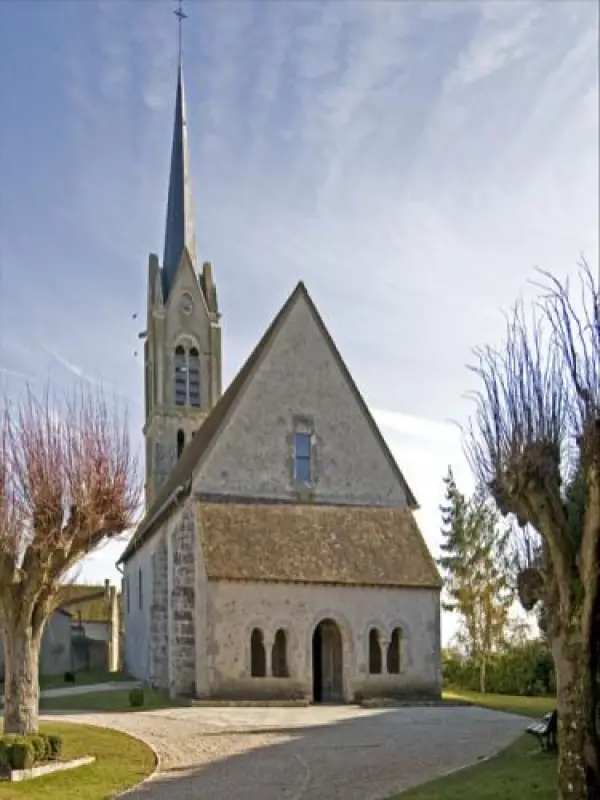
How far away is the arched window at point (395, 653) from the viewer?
Result: 33844mm

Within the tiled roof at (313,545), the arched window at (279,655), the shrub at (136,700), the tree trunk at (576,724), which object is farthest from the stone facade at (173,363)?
the tree trunk at (576,724)

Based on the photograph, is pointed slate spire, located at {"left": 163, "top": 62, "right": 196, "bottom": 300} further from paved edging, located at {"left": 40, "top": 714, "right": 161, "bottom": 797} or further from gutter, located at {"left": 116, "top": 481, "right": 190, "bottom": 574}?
paved edging, located at {"left": 40, "top": 714, "right": 161, "bottom": 797}

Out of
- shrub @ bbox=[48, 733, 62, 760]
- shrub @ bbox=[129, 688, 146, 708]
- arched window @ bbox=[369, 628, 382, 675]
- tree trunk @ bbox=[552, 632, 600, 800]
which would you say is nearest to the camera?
tree trunk @ bbox=[552, 632, 600, 800]

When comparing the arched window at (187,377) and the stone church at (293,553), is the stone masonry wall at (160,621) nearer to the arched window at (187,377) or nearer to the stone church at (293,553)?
the stone church at (293,553)

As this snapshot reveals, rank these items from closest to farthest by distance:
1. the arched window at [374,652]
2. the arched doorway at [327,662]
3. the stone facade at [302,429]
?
the arched window at [374,652]
the arched doorway at [327,662]
the stone facade at [302,429]

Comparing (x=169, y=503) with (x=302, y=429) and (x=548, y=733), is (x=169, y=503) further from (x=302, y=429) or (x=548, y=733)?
(x=548, y=733)

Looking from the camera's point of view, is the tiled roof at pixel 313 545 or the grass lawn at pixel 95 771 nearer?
the grass lawn at pixel 95 771

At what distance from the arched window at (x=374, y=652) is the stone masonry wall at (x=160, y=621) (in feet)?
22.3

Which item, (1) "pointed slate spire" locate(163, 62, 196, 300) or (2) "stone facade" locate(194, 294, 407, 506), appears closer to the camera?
(2) "stone facade" locate(194, 294, 407, 506)

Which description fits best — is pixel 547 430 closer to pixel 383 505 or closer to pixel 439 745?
pixel 439 745

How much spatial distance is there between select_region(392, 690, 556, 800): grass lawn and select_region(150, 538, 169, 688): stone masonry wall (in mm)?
17868

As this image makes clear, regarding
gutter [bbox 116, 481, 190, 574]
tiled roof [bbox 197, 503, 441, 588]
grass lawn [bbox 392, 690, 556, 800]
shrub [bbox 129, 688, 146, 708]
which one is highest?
gutter [bbox 116, 481, 190, 574]

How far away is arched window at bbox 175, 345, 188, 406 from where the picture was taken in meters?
55.1

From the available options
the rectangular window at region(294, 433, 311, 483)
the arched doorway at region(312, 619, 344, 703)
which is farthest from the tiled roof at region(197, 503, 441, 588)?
the arched doorway at region(312, 619, 344, 703)
